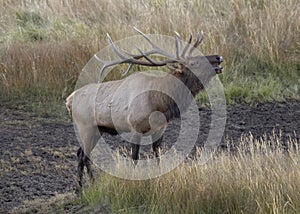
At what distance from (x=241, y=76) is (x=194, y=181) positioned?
209 inches

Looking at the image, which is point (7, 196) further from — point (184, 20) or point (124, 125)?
point (184, 20)

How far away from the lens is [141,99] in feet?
23.4

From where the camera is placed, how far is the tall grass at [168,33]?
1094 centimetres

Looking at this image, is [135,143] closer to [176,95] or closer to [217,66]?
[176,95]

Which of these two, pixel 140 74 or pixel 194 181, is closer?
pixel 194 181

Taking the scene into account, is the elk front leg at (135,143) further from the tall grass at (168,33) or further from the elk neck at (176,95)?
the tall grass at (168,33)

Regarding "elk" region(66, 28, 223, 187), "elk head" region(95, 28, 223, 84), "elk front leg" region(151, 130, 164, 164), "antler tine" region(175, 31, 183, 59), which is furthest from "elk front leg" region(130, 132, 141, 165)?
"antler tine" region(175, 31, 183, 59)

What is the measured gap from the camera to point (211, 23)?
40.7 ft

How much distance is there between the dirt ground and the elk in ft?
2.14

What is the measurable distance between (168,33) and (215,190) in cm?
626

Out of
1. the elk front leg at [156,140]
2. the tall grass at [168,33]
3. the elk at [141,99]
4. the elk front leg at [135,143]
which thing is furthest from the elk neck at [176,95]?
the tall grass at [168,33]

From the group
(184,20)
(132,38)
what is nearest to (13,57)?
(132,38)

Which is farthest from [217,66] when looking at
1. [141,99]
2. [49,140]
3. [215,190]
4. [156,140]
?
[49,140]

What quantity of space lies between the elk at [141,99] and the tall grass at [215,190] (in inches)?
26.6
